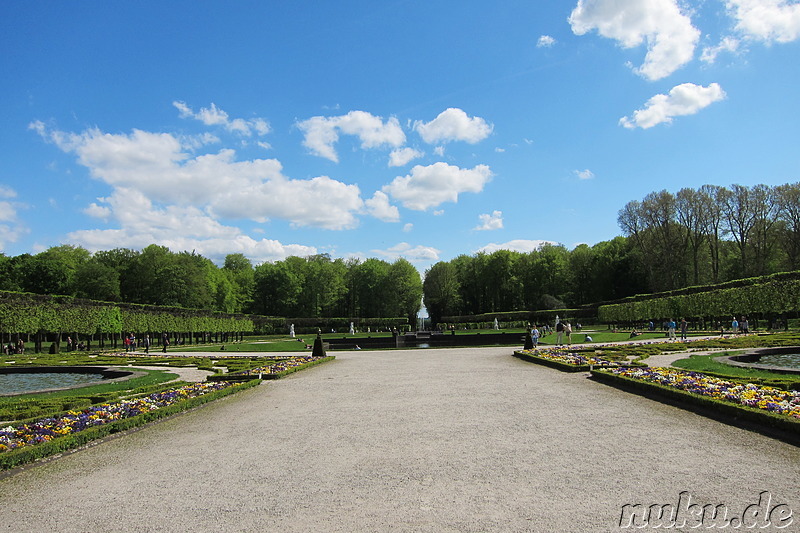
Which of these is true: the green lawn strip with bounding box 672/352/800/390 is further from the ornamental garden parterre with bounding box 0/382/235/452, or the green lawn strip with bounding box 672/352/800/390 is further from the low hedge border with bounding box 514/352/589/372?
the ornamental garden parterre with bounding box 0/382/235/452

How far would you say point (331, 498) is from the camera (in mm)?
5133

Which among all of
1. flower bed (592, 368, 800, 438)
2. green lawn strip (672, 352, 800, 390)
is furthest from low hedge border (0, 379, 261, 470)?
green lawn strip (672, 352, 800, 390)

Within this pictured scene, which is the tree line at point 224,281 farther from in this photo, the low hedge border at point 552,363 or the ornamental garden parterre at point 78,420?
the ornamental garden parterre at point 78,420

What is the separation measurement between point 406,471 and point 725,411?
231 inches

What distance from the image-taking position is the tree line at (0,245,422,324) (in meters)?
66.1

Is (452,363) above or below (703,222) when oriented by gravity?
below

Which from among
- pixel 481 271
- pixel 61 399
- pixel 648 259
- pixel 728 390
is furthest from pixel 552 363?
pixel 481 271

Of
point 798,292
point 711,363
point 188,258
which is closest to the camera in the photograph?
point 711,363

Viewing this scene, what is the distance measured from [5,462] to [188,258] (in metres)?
71.0

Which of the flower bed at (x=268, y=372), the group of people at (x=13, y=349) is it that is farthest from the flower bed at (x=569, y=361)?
the group of people at (x=13, y=349)

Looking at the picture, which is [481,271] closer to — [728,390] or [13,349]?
[13,349]

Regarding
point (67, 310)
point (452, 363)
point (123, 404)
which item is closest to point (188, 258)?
point (67, 310)

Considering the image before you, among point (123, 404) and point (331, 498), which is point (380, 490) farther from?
point (123, 404)

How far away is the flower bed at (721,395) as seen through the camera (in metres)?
7.59
